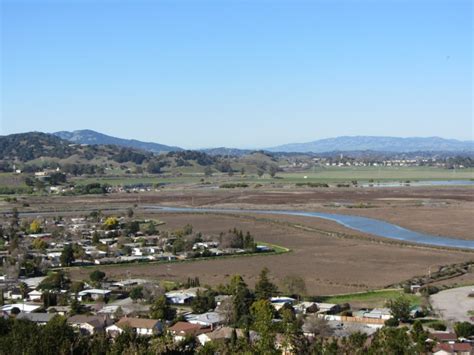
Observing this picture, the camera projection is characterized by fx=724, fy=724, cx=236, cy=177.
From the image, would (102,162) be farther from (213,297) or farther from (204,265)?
(213,297)

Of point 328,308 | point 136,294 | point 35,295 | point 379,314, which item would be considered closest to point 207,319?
point 328,308

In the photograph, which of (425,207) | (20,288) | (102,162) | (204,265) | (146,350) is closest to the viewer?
(146,350)

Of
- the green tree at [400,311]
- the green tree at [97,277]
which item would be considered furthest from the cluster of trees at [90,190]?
the green tree at [400,311]

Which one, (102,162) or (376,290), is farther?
(102,162)

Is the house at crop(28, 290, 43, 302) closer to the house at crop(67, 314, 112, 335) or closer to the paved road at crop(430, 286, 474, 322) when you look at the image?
the house at crop(67, 314, 112, 335)

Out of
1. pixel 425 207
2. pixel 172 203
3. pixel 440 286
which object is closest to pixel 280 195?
pixel 172 203

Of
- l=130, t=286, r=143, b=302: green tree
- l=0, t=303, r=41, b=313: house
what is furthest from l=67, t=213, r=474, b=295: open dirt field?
l=0, t=303, r=41, b=313: house
